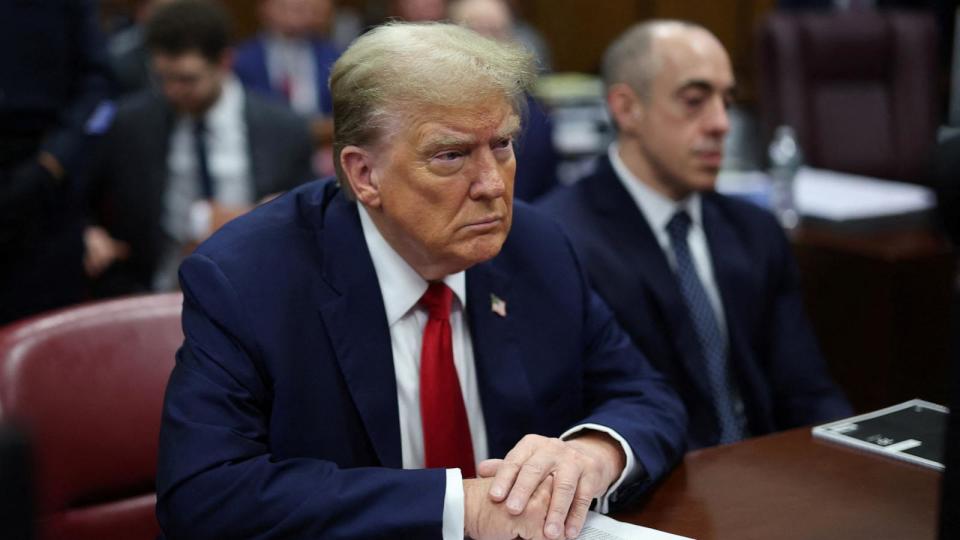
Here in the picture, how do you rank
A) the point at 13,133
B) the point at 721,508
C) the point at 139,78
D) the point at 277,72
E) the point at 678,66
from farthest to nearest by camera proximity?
the point at 277,72, the point at 139,78, the point at 13,133, the point at 678,66, the point at 721,508

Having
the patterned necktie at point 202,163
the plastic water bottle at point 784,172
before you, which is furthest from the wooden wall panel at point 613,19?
the patterned necktie at point 202,163

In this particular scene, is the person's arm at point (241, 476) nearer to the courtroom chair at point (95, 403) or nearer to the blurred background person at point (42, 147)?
the courtroom chair at point (95, 403)

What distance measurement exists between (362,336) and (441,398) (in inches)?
5.7

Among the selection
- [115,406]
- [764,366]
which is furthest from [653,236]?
[115,406]

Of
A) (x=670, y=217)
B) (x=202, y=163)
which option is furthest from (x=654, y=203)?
(x=202, y=163)

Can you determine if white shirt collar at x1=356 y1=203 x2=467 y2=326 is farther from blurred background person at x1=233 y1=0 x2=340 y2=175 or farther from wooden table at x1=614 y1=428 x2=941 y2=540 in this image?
blurred background person at x1=233 y1=0 x2=340 y2=175

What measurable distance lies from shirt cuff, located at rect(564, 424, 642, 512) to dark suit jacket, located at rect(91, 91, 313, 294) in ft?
7.47

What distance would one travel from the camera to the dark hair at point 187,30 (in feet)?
12.2

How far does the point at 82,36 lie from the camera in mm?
3193

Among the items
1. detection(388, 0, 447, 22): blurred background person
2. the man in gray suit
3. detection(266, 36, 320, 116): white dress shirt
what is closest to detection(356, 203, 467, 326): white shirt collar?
the man in gray suit

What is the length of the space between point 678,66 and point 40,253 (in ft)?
5.41

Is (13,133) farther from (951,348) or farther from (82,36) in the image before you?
(951,348)

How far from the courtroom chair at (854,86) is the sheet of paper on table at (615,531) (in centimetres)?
335

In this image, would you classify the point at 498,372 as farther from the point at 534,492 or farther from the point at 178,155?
the point at 178,155
